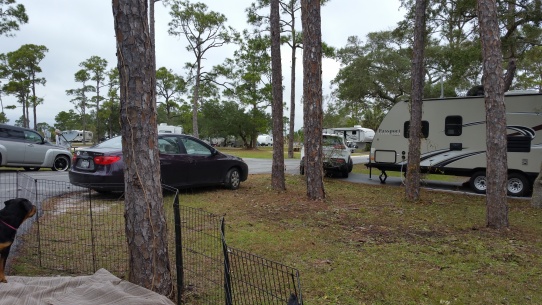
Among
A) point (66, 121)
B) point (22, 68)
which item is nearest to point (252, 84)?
point (22, 68)

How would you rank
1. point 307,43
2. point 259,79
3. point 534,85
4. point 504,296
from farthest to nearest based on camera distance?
point 259,79 < point 534,85 < point 307,43 < point 504,296

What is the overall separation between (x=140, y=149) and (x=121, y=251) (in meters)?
2.19

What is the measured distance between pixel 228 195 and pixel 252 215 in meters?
2.25

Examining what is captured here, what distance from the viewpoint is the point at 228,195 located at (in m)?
9.24

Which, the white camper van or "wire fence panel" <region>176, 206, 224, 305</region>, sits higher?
the white camper van

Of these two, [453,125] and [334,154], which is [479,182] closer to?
[453,125]

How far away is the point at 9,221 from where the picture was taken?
359cm

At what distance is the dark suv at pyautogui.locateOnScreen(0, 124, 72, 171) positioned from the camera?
12445 millimetres

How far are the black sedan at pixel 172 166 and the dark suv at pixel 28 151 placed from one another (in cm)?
577

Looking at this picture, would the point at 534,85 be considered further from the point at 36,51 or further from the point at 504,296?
the point at 36,51

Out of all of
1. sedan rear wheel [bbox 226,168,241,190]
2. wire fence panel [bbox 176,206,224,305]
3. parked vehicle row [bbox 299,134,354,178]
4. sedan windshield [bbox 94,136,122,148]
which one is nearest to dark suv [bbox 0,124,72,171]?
sedan windshield [bbox 94,136,122,148]

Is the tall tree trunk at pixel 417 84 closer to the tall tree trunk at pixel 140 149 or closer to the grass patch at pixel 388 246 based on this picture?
the grass patch at pixel 388 246

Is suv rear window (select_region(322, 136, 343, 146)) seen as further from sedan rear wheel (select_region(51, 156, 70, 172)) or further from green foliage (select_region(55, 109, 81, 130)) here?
green foliage (select_region(55, 109, 81, 130))

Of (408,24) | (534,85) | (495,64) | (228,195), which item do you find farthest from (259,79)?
(495,64)
